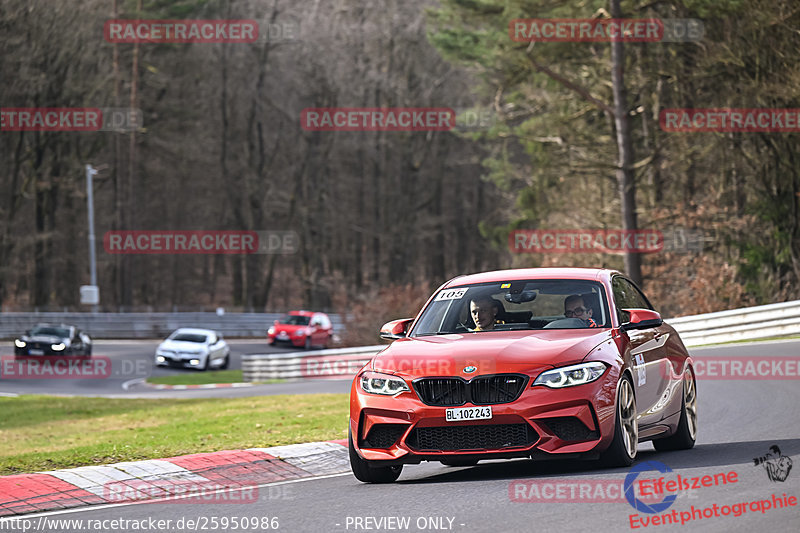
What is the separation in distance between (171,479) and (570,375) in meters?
3.31

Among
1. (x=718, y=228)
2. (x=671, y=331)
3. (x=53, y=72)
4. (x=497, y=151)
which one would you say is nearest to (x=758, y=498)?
(x=671, y=331)

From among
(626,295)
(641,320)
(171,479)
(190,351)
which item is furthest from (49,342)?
(641,320)

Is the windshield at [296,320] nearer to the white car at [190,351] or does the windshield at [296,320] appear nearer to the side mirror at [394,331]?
the white car at [190,351]

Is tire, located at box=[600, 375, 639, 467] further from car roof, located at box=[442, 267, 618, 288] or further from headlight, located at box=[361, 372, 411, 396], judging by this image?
headlight, located at box=[361, 372, 411, 396]

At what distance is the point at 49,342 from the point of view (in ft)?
129

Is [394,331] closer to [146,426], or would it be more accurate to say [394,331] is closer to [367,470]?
[367,470]

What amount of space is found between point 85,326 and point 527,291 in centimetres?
4803

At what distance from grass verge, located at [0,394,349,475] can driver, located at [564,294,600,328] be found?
11.9 feet

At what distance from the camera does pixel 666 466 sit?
944 centimetres

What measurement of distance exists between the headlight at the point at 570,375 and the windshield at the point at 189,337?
33.0 metres

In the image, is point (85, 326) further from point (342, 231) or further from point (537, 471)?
point (537, 471)

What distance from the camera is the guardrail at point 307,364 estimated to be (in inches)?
1238

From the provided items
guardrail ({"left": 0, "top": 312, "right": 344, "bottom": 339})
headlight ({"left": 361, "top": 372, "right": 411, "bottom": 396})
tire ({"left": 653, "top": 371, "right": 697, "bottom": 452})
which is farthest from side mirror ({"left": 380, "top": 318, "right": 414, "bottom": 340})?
guardrail ({"left": 0, "top": 312, "right": 344, "bottom": 339})

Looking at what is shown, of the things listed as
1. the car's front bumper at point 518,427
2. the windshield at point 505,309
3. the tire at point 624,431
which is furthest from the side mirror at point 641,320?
the car's front bumper at point 518,427
